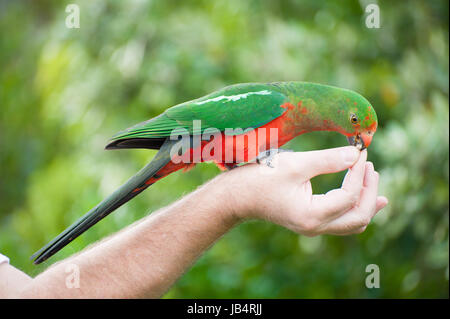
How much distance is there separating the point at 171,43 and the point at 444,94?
210 cm

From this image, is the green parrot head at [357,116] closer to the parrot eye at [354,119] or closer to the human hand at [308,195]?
the parrot eye at [354,119]

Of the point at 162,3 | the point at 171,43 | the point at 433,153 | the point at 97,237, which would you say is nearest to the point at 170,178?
the point at 97,237

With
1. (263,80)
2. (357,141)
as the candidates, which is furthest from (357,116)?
(263,80)

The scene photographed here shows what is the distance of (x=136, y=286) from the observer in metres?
1.88

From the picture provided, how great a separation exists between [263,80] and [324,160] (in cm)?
190

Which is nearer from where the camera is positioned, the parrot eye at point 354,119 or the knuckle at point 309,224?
the knuckle at point 309,224

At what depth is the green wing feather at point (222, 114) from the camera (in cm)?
229

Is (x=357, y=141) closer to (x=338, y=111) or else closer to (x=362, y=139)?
(x=362, y=139)

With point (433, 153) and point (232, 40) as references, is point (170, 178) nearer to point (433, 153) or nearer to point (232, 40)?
point (232, 40)

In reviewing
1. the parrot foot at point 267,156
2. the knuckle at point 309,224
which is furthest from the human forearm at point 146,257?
the knuckle at point 309,224

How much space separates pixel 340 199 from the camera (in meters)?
1.79

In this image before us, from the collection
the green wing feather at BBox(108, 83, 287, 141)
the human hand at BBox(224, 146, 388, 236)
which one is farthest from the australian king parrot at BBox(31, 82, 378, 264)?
the human hand at BBox(224, 146, 388, 236)

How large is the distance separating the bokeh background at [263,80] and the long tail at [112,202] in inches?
48.1

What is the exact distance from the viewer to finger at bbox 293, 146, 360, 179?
6.20 ft
